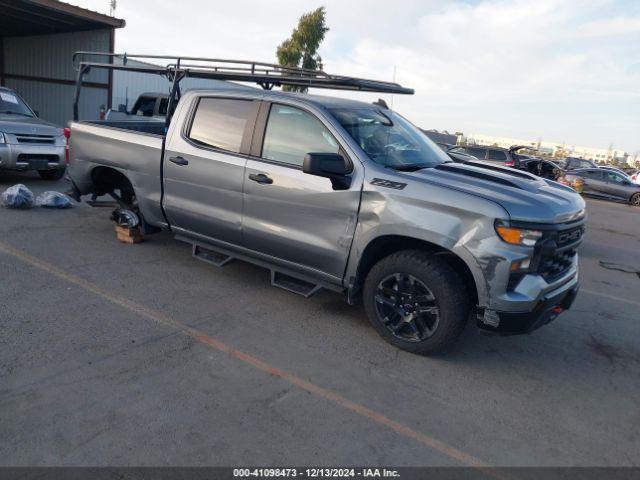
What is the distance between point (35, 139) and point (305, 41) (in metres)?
19.3

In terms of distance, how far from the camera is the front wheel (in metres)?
3.77

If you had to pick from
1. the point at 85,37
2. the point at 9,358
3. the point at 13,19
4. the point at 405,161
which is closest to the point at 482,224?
the point at 405,161

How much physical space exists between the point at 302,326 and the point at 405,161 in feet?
5.58

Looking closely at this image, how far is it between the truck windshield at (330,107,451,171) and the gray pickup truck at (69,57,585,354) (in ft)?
0.05

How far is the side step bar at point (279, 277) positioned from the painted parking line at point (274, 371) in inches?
33.5

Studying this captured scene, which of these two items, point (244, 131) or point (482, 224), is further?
point (244, 131)

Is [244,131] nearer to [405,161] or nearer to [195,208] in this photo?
[195,208]

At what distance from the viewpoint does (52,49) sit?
789 inches

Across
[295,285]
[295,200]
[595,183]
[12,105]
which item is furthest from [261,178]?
[595,183]

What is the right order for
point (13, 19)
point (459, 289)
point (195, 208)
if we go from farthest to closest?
point (13, 19) < point (195, 208) < point (459, 289)

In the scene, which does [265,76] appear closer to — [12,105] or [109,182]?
[109,182]

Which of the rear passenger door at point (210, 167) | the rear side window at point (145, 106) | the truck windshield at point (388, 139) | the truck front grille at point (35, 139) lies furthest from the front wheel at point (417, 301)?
the rear side window at point (145, 106)

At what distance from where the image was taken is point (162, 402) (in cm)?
315

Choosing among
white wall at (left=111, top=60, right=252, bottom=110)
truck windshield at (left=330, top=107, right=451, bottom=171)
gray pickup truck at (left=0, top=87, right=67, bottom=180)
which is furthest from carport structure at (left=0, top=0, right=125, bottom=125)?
truck windshield at (left=330, top=107, right=451, bottom=171)
